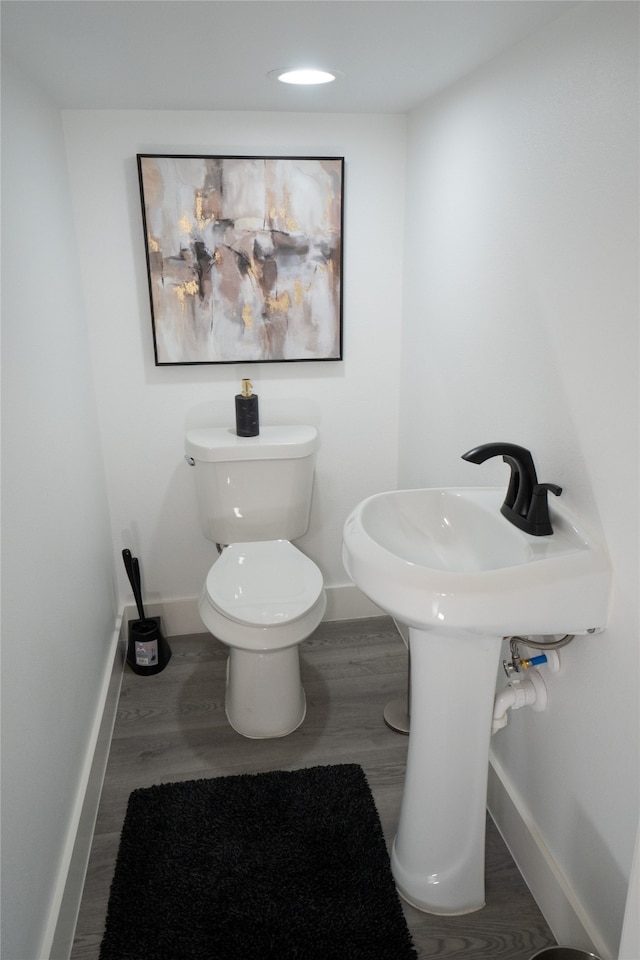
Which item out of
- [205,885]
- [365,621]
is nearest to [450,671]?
[205,885]

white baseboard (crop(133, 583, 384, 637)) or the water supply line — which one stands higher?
the water supply line

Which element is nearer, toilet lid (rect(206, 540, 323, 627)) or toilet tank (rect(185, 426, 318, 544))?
toilet lid (rect(206, 540, 323, 627))

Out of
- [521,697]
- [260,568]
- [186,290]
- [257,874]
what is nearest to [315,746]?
[257,874]

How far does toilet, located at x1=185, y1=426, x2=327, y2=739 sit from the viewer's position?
1988mm

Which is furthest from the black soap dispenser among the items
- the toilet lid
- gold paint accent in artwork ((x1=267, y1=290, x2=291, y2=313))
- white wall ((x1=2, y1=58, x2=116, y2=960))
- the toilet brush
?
the toilet brush

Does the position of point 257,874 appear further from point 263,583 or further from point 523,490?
point 523,490

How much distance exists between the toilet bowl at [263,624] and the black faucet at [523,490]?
76 cm

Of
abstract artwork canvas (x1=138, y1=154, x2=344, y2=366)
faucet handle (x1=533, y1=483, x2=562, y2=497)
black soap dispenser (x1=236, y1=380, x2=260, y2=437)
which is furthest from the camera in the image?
black soap dispenser (x1=236, y1=380, x2=260, y2=437)

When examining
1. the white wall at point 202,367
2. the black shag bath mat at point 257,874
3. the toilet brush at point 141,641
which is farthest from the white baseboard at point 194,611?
the black shag bath mat at point 257,874

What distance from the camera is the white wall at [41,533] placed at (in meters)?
1.30

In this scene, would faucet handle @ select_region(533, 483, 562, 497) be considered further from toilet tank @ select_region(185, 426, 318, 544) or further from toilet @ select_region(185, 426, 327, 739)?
toilet tank @ select_region(185, 426, 318, 544)

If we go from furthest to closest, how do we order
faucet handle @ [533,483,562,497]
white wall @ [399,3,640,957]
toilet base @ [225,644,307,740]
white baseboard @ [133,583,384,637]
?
white baseboard @ [133,583,384,637] → toilet base @ [225,644,307,740] → faucet handle @ [533,483,562,497] → white wall @ [399,3,640,957]

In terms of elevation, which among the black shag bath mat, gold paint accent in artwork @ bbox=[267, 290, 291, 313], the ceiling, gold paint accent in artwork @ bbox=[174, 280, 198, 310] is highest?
the ceiling

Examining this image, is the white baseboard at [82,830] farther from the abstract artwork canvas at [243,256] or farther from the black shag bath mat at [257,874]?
the abstract artwork canvas at [243,256]
